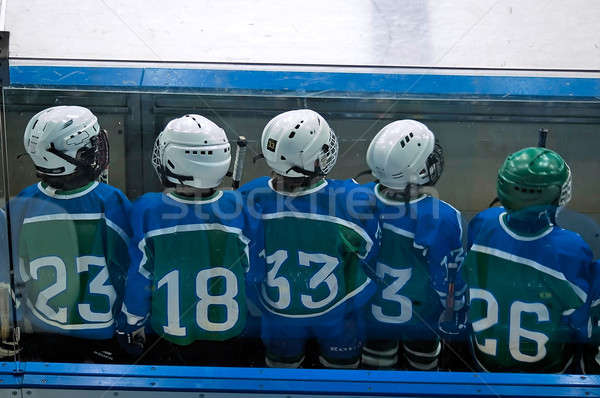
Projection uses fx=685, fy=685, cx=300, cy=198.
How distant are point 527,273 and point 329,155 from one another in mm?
642

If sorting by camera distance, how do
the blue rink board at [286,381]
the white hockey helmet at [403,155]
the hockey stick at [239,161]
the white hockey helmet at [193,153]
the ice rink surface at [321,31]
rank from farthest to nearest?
1. the ice rink surface at [321,31]
2. the hockey stick at [239,161]
3. the white hockey helmet at [403,155]
4. the white hockey helmet at [193,153]
5. the blue rink board at [286,381]

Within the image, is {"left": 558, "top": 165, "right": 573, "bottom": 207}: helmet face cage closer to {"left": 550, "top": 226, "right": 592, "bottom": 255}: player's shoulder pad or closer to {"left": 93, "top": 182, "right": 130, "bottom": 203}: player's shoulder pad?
{"left": 550, "top": 226, "right": 592, "bottom": 255}: player's shoulder pad

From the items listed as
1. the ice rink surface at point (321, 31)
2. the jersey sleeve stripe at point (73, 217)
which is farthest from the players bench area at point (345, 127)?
the ice rink surface at point (321, 31)

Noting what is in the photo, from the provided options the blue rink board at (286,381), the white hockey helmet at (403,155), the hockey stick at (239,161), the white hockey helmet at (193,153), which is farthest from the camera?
the hockey stick at (239,161)

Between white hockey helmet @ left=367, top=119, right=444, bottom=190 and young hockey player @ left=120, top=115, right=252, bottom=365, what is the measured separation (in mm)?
431

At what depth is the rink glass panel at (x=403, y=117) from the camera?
216 centimetres

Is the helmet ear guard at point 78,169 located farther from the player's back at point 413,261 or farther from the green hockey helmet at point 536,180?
the green hockey helmet at point 536,180

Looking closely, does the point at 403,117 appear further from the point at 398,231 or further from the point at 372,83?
the point at 398,231

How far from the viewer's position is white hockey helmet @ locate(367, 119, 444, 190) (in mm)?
1982

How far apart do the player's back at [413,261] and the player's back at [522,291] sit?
0.26 feet

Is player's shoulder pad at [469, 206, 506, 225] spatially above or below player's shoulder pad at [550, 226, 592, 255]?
above

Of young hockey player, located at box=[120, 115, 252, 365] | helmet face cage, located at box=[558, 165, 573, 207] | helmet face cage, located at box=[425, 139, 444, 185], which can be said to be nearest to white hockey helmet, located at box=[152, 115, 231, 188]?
young hockey player, located at box=[120, 115, 252, 365]

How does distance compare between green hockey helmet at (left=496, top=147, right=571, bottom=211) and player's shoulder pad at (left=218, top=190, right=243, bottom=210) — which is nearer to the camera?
green hockey helmet at (left=496, top=147, right=571, bottom=211)


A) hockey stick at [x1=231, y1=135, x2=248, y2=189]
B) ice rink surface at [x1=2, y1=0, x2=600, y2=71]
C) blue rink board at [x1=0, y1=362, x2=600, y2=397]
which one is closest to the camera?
blue rink board at [x1=0, y1=362, x2=600, y2=397]
